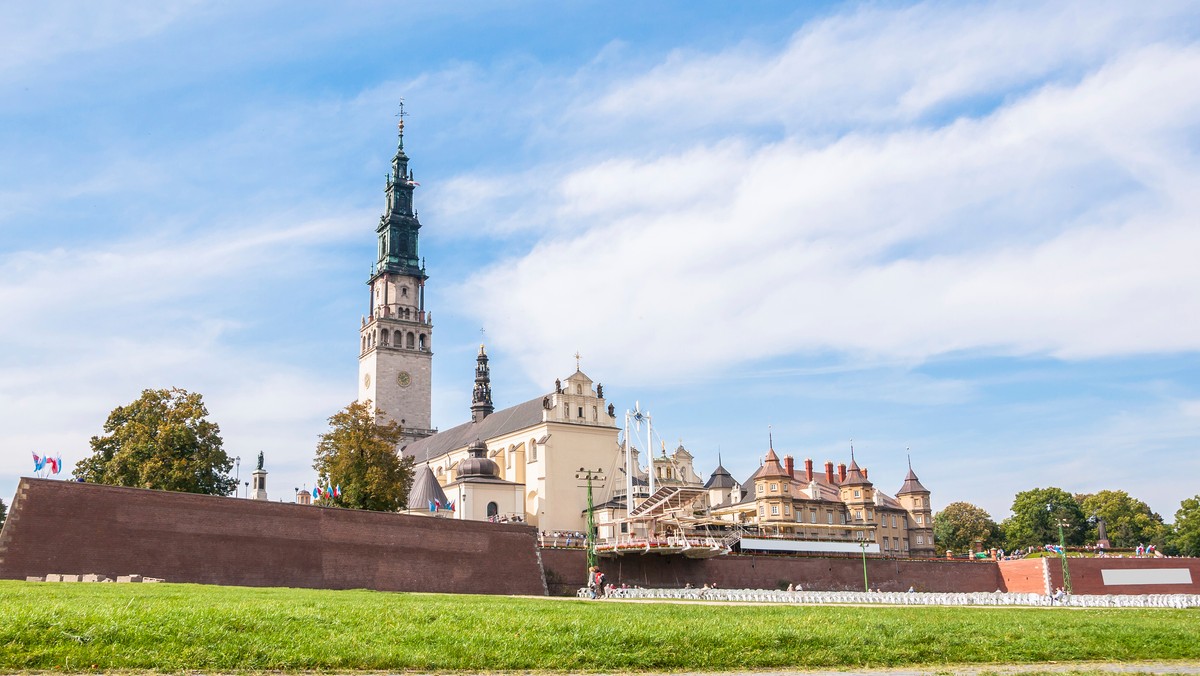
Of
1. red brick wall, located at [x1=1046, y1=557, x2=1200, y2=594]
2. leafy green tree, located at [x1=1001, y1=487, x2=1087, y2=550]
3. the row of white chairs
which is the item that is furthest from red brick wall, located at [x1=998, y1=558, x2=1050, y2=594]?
leafy green tree, located at [x1=1001, y1=487, x2=1087, y2=550]

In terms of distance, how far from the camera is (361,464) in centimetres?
5441

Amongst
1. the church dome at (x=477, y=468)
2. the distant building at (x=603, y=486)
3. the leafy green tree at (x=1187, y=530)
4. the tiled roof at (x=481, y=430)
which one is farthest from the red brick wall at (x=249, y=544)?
the leafy green tree at (x=1187, y=530)

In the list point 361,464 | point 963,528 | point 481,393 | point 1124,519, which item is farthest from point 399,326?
point 1124,519

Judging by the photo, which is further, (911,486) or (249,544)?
(911,486)

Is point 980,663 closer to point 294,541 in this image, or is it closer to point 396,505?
point 294,541

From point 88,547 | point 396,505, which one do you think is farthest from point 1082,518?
point 88,547

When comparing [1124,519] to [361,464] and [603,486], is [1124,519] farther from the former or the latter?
[361,464]

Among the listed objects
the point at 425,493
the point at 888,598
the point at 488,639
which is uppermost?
the point at 425,493

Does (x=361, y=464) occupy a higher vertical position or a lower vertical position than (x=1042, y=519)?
higher

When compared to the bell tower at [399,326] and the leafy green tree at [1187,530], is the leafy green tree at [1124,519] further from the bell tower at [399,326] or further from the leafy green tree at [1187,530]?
the bell tower at [399,326]

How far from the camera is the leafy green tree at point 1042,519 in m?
97.9

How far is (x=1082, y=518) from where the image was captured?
345 feet

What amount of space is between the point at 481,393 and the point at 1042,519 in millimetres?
58946

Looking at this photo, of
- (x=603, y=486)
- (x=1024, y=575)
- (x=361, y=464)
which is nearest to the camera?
(x=361, y=464)
